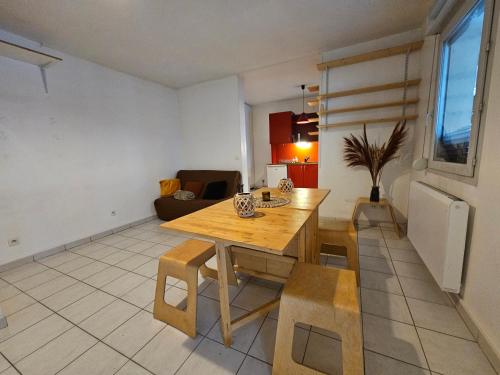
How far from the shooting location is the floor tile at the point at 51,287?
1943 millimetres

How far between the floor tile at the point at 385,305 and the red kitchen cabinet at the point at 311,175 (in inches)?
159

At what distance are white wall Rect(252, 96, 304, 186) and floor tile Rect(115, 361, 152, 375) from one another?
596 cm

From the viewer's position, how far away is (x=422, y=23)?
2514mm

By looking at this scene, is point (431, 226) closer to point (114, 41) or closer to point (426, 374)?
point (426, 374)

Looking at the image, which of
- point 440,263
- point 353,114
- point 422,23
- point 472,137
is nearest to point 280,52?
point 353,114

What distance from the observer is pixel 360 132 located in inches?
123

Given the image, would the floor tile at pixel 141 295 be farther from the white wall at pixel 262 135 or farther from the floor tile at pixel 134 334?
the white wall at pixel 262 135

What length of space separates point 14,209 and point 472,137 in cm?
443

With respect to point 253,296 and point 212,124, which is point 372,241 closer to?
point 253,296

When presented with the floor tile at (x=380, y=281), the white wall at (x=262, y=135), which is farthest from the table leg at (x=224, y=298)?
the white wall at (x=262, y=135)

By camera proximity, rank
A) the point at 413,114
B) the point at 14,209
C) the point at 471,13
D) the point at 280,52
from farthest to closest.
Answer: the point at 280,52 < the point at 413,114 < the point at 14,209 < the point at 471,13

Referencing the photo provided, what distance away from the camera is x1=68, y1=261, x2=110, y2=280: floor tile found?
2238mm

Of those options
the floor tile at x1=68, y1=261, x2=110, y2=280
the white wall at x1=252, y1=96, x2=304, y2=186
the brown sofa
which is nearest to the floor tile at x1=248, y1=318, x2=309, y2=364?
the floor tile at x1=68, y1=261, x2=110, y2=280

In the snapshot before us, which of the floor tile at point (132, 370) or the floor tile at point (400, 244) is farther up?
the floor tile at point (400, 244)
